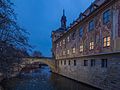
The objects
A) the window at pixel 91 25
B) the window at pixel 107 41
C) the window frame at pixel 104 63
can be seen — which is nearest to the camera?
the window at pixel 107 41

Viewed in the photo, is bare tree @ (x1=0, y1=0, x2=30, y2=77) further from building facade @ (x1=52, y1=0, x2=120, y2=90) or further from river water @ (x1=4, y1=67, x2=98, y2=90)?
building facade @ (x1=52, y1=0, x2=120, y2=90)

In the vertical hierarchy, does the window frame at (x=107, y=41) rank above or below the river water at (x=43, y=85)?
above

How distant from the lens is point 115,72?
15133 millimetres

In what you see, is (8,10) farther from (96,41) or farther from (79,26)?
(79,26)

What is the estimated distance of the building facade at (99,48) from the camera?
50.1ft

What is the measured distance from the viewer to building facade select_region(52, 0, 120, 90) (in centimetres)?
1527

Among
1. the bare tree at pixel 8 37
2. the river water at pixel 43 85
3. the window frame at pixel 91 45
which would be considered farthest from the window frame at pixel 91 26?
the bare tree at pixel 8 37

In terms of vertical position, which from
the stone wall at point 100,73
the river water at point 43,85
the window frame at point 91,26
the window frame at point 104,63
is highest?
the window frame at point 91,26

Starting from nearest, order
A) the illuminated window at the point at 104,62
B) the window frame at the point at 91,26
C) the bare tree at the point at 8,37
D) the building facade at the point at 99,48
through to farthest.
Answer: the bare tree at the point at 8,37, the building facade at the point at 99,48, the illuminated window at the point at 104,62, the window frame at the point at 91,26

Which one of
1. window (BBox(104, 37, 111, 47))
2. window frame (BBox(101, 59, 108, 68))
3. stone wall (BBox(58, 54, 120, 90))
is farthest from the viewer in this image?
window frame (BBox(101, 59, 108, 68))

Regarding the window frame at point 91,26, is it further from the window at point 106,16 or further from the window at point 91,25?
the window at point 106,16

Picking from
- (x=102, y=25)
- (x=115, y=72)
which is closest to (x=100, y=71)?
(x=115, y=72)

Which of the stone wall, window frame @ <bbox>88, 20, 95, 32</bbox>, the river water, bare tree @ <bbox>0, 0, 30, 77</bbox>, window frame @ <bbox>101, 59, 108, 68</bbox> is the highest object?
window frame @ <bbox>88, 20, 95, 32</bbox>

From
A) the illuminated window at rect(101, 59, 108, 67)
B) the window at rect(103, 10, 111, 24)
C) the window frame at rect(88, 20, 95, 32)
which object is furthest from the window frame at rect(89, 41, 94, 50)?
the window at rect(103, 10, 111, 24)
